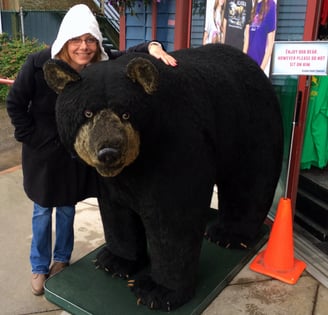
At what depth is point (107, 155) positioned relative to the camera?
72.2 inches

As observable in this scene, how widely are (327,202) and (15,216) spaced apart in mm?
2857

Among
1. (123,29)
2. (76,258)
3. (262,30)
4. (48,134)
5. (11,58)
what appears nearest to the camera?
(48,134)

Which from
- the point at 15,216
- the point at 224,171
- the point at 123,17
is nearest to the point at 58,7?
the point at 123,17

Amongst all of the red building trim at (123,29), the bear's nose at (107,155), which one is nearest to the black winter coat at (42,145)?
the bear's nose at (107,155)

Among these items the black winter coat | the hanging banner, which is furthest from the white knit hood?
the hanging banner

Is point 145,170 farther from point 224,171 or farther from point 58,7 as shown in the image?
point 58,7

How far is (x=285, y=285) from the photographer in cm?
303

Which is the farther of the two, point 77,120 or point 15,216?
point 15,216

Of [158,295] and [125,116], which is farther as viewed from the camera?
[158,295]

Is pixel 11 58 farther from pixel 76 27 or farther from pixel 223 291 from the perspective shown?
pixel 223 291

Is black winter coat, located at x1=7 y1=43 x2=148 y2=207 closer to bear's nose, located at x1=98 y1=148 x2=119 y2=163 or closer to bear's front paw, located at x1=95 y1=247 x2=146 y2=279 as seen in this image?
bear's front paw, located at x1=95 y1=247 x2=146 y2=279

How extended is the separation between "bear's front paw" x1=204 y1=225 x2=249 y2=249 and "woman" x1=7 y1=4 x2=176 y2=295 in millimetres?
1026

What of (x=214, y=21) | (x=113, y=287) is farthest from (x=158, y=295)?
(x=214, y=21)

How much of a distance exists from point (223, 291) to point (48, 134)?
5.07 ft
